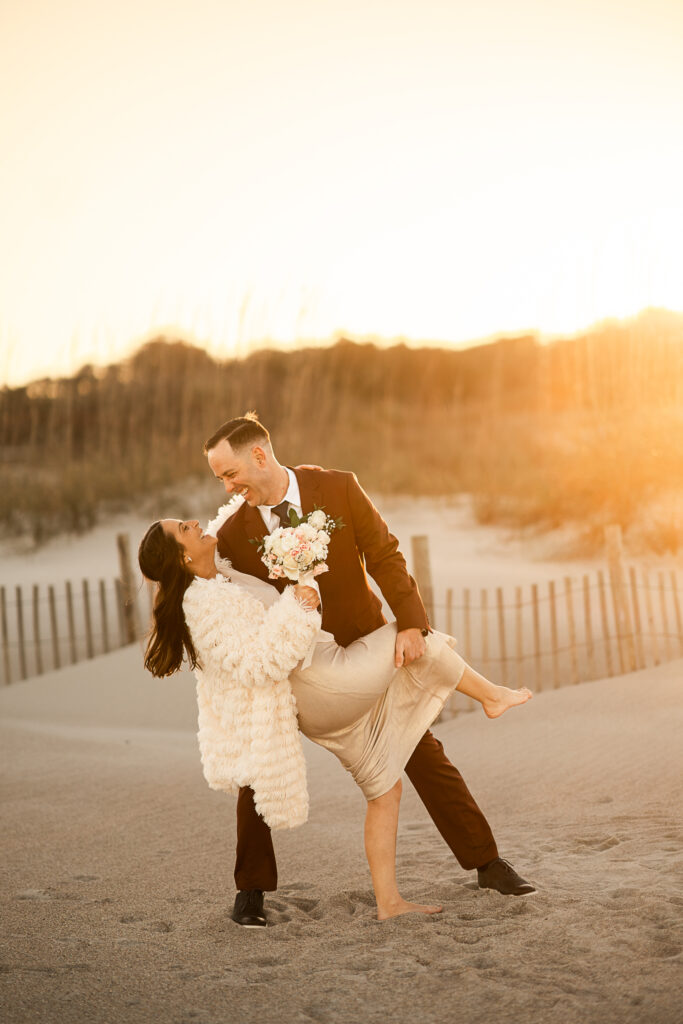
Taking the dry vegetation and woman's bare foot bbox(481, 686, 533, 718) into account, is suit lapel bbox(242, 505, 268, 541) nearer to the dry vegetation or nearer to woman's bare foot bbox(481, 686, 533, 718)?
woman's bare foot bbox(481, 686, 533, 718)

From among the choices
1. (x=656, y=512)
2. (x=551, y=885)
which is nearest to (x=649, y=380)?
(x=656, y=512)

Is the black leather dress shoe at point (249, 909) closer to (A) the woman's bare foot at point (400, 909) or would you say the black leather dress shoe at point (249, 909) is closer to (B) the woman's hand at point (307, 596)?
(A) the woman's bare foot at point (400, 909)

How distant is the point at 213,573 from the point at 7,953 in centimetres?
164

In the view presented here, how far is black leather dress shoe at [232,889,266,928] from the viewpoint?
4473mm

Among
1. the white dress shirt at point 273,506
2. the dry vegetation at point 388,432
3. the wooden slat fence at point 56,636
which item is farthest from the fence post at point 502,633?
the dry vegetation at point 388,432

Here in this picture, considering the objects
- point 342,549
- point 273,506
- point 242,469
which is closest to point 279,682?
point 342,549

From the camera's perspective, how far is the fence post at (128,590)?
14.2 meters

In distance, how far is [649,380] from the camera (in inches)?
1014

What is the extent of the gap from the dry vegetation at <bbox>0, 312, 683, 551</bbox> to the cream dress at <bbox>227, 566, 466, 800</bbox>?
14.7 meters

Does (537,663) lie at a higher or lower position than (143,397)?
lower

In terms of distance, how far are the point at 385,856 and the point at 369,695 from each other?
26.2 inches

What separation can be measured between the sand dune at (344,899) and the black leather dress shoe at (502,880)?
50 millimetres

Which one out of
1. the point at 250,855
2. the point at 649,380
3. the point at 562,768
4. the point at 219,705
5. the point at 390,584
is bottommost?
the point at 562,768

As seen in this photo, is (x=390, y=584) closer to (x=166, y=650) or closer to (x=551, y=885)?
A: (x=166, y=650)
